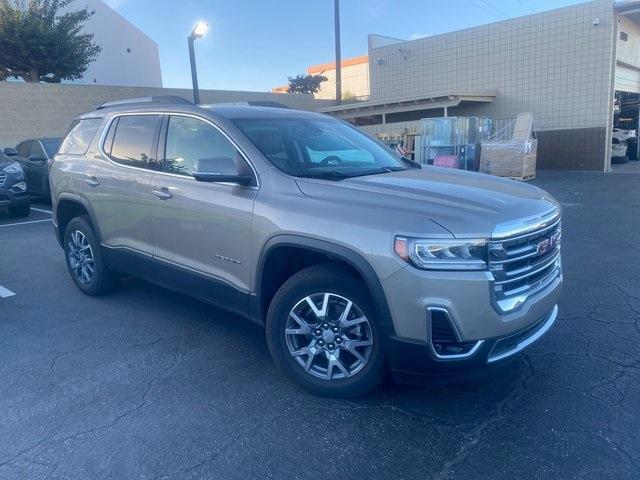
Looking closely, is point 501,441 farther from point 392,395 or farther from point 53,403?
point 53,403

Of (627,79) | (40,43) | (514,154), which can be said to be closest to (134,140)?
(514,154)

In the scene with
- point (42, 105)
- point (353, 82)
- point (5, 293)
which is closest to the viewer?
point (5, 293)

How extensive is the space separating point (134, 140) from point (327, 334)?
8.82ft

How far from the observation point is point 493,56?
19.2 m

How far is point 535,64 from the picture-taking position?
18.0 meters

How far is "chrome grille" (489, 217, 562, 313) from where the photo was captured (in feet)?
9.35

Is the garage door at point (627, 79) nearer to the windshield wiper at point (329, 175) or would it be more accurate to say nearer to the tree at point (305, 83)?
the windshield wiper at point (329, 175)

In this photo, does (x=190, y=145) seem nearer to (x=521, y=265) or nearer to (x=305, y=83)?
(x=521, y=265)

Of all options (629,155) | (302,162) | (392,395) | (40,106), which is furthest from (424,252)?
(629,155)

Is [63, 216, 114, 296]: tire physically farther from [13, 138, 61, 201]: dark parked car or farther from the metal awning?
the metal awning

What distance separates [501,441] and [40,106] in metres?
19.4

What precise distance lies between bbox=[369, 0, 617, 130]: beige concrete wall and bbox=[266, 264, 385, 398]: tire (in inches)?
667

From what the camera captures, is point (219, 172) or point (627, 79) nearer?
point (219, 172)

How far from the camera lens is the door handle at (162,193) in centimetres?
416
